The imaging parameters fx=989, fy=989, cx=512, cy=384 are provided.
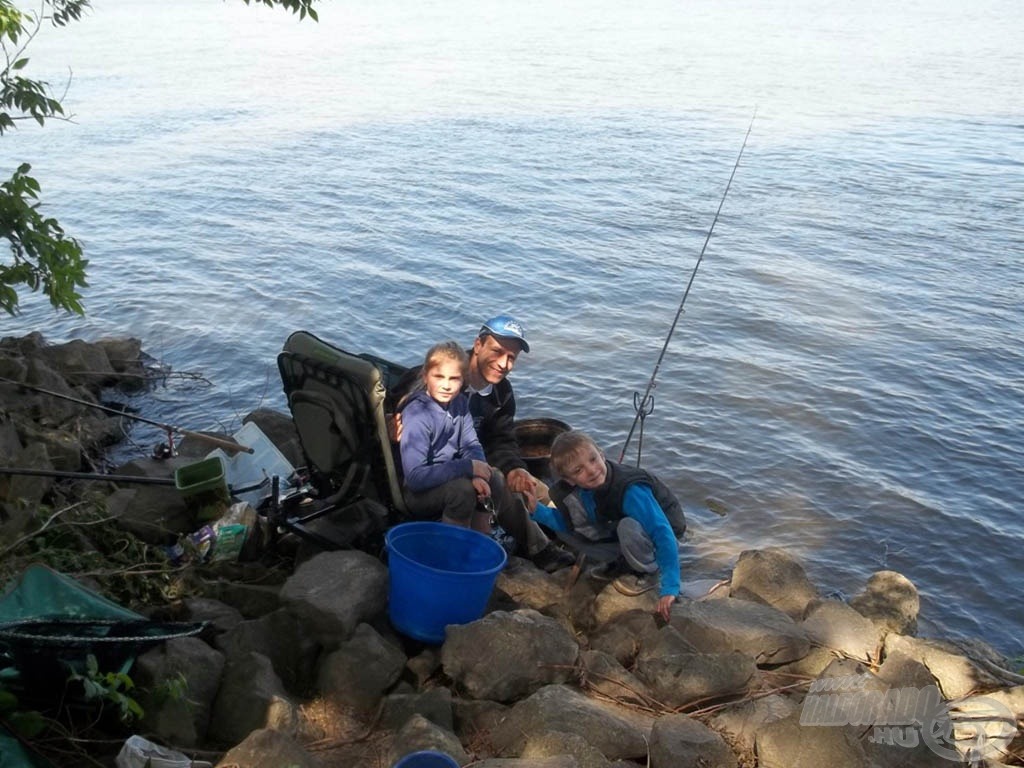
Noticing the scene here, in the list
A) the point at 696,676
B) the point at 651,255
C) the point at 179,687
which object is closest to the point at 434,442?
the point at 696,676

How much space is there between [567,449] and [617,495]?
0.36 metres

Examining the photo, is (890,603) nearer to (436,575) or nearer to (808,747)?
(808,747)

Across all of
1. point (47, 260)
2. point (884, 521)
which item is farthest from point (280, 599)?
point (884, 521)

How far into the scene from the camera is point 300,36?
34.6 metres

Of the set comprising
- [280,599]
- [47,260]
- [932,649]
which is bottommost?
[932,649]

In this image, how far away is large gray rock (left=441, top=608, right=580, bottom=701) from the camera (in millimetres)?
4055

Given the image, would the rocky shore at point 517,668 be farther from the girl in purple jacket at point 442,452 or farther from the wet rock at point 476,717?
the girl in purple jacket at point 442,452

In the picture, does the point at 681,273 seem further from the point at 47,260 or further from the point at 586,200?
the point at 47,260

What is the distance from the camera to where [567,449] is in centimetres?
485

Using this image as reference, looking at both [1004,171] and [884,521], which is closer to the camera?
[884,521]

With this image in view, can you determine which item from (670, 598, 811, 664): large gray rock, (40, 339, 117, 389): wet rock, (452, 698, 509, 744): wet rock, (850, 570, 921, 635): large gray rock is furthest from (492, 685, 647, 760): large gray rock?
(40, 339, 117, 389): wet rock

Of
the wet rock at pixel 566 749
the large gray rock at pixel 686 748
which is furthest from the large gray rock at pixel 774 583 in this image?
the wet rock at pixel 566 749

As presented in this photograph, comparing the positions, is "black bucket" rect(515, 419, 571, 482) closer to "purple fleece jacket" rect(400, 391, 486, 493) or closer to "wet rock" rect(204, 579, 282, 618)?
"purple fleece jacket" rect(400, 391, 486, 493)

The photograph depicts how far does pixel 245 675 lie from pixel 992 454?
22.0 feet
